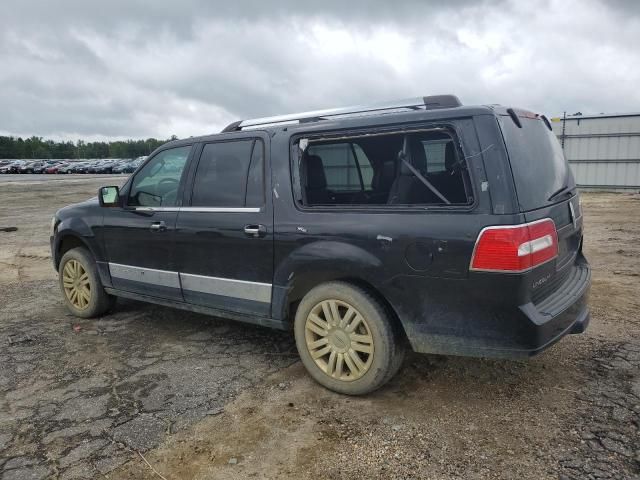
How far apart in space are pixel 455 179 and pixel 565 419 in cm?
156

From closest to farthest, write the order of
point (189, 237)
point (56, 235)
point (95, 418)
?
point (95, 418)
point (189, 237)
point (56, 235)

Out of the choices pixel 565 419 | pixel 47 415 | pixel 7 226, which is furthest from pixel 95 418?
pixel 7 226

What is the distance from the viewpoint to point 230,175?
156 inches

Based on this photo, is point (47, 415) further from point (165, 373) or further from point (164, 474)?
point (164, 474)

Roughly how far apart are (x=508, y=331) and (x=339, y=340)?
1092 mm

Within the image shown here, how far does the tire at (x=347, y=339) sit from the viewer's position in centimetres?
320

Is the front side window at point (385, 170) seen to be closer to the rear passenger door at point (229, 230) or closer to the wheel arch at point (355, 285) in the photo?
the rear passenger door at point (229, 230)

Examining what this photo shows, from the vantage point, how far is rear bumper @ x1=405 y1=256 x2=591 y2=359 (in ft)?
9.17

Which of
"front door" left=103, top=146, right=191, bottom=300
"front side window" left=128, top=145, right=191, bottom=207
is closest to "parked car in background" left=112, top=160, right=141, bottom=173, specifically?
"front door" left=103, top=146, right=191, bottom=300

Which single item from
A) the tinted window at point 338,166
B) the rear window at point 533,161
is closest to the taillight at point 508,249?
the rear window at point 533,161

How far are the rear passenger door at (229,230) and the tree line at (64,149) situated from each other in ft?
354

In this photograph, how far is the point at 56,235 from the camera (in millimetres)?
5340

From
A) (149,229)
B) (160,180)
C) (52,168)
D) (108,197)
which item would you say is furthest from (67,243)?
(52,168)

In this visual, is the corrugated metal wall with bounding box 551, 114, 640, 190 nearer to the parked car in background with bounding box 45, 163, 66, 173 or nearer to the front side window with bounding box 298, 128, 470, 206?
the front side window with bounding box 298, 128, 470, 206
